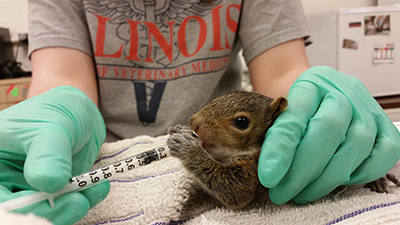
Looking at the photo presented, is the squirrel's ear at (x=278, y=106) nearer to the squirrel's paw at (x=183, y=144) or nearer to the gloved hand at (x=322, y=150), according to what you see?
the gloved hand at (x=322, y=150)

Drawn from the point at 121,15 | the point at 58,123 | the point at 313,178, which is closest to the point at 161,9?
the point at 121,15

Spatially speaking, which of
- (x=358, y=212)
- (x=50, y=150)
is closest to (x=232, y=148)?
(x=358, y=212)

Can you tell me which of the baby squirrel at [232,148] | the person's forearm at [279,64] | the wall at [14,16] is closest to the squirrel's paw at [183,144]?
the baby squirrel at [232,148]

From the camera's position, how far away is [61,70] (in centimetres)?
151

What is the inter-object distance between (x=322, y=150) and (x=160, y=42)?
1214mm

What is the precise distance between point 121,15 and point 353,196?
152 centimetres

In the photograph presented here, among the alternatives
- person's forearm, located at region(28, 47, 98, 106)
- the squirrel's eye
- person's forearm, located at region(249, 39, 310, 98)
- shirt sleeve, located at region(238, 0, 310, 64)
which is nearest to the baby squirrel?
the squirrel's eye

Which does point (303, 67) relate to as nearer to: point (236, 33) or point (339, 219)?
point (236, 33)

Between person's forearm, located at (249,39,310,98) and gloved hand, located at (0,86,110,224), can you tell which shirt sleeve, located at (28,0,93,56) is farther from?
person's forearm, located at (249,39,310,98)

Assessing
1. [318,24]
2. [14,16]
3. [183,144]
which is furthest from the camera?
[318,24]

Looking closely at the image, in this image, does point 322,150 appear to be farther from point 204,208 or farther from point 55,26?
point 55,26

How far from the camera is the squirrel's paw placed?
36.3 inches

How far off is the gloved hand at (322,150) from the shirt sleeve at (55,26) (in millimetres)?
1307

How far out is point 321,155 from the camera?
32.4 inches
